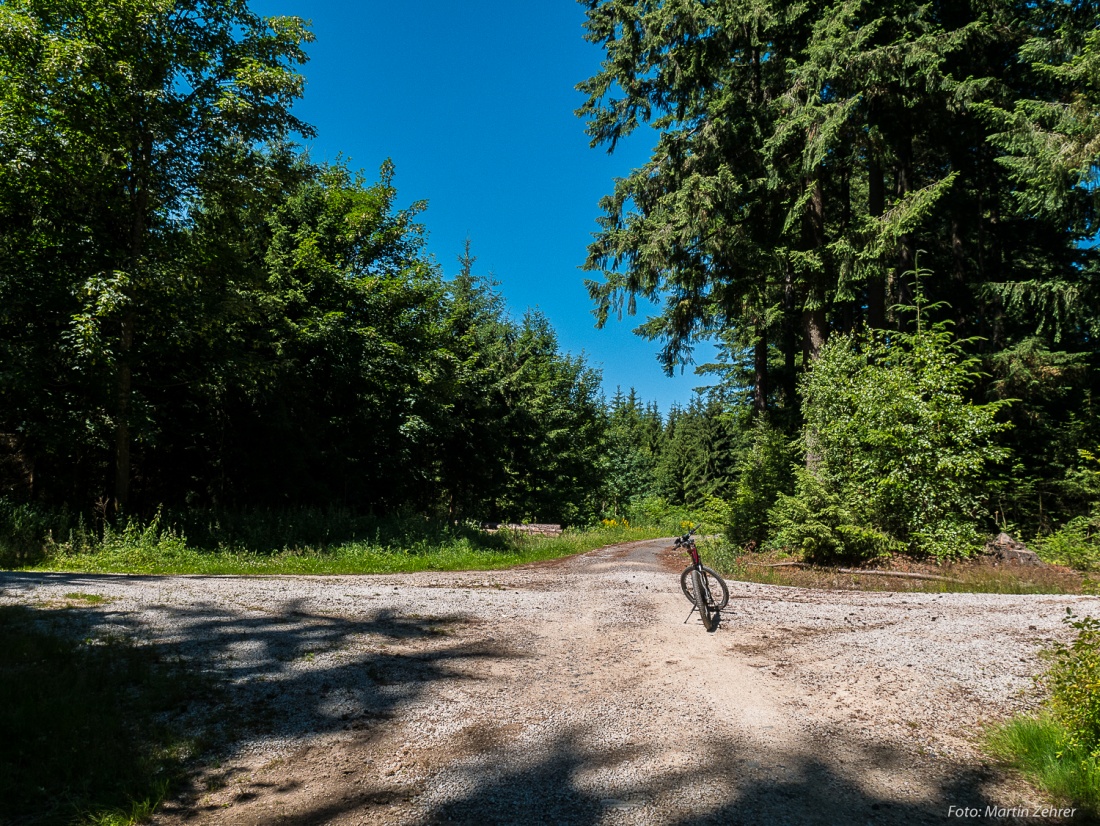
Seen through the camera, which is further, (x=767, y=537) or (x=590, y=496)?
(x=590, y=496)

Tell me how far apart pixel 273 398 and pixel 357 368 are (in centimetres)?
294

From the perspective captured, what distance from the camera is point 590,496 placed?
41.7 meters

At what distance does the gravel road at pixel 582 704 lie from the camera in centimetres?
346

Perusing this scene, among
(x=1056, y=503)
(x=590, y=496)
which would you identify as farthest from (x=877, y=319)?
(x=590, y=496)

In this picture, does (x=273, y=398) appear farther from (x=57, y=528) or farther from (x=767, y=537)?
(x=767, y=537)

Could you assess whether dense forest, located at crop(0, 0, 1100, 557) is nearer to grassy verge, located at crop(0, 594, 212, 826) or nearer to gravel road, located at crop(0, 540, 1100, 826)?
gravel road, located at crop(0, 540, 1100, 826)

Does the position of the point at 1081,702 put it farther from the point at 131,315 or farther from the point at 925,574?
the point at 131,315

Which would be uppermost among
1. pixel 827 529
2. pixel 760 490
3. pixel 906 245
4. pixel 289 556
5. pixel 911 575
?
pixel 906 245

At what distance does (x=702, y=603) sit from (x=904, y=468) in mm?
7589

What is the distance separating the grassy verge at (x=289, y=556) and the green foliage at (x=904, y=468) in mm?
7484

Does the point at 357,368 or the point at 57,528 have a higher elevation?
the point at 357,368

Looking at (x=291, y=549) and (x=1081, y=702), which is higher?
(x=291, y=549)

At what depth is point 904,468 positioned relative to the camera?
487 inches

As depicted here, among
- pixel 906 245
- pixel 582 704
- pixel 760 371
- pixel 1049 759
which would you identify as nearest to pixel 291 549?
pixel 582 704
